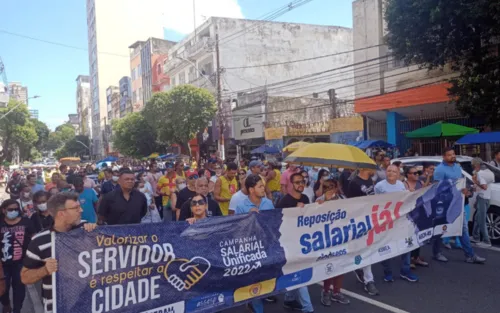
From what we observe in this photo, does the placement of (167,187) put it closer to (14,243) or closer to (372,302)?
(14,243)

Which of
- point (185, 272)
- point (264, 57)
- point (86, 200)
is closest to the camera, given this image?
point (185, 272)

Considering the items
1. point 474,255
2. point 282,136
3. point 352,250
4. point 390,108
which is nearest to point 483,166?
point 474,255

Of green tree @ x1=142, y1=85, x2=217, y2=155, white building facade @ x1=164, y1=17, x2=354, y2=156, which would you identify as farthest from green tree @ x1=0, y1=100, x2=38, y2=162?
green tree @ x1=142, y1=85, x2=217, y2=155

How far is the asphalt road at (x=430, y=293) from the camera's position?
198 inches

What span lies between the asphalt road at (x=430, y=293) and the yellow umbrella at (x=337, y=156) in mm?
1624

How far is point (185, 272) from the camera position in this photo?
412cm

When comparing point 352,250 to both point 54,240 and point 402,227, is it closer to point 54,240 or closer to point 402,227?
point 402,227

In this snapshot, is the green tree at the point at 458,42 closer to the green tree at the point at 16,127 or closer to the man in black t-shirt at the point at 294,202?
the man in black t-shirt at the point at 294,202

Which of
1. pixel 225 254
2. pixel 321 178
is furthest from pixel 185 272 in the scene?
pixel 321 178

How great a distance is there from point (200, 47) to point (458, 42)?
78.3 feet

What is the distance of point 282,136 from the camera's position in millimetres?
25828

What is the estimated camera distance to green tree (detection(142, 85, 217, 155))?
30.1 metres

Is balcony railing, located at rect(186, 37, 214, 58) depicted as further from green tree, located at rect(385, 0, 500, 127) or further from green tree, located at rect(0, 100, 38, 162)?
green tree, located at rect(385, 0, 500, 127)

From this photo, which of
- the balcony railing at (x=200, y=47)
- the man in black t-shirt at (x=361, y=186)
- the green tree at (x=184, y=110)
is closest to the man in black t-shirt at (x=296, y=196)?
the man in black t-shirt at (x=361, y=186)
